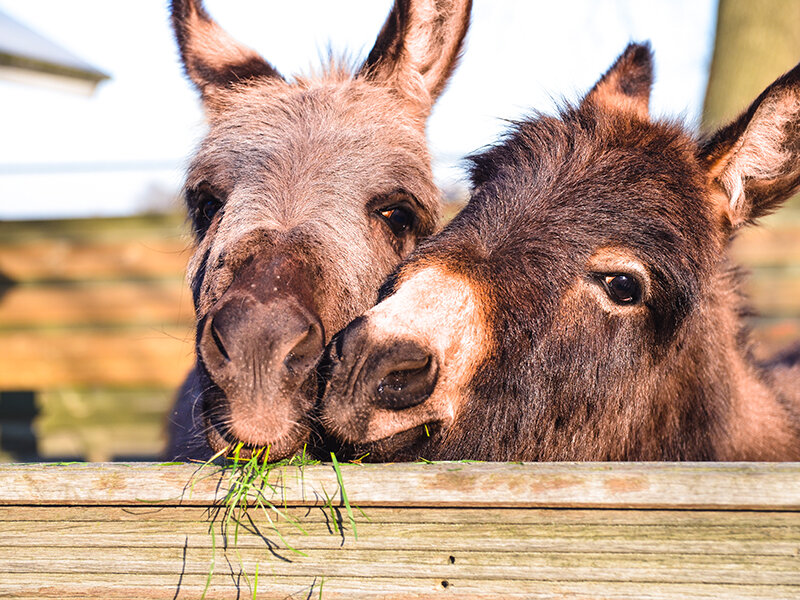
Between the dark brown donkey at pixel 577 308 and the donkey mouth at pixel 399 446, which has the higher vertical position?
the dark brown donkey at pixel 577 308

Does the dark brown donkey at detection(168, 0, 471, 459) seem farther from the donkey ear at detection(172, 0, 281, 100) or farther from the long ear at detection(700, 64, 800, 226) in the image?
the long ear at detection(700, 64, 800, 226)

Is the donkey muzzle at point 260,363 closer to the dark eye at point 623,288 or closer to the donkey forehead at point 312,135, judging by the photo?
the donkey forehead at point 312,135

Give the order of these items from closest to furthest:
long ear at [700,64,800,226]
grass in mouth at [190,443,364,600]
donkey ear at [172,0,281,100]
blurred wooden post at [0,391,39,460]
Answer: grass in mouth at [190,443,364,600]
long ear at [700,64,800,226]
donkey ear at [172,0,281,100]
blurred wooden post at [0,391,39,460]

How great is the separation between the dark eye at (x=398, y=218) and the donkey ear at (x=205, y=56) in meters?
1.18

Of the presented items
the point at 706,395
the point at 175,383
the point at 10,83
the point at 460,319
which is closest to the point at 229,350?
the point at 460,319

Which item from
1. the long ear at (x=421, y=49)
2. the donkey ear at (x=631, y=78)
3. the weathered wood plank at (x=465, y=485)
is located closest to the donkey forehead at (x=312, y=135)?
the long ear at (x=421, y=49)

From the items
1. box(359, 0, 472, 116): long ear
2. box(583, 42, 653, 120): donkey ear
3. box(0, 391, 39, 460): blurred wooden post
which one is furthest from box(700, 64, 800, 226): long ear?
box(0, 391, 39, 460): blurred wooden post

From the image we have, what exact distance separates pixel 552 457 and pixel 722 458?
864 millimetres

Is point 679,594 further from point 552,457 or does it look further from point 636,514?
point 552,457

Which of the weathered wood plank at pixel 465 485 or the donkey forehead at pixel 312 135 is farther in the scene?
the donkey forehead at pixel 312 135

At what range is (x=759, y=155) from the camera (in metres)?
2.71

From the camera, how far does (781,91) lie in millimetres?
2570

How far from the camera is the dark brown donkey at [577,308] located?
212cm

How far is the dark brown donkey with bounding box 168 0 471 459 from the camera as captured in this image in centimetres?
211
